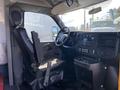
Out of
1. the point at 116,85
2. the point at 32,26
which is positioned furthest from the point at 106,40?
the point at 32,26

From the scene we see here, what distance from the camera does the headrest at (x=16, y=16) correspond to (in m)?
3.23

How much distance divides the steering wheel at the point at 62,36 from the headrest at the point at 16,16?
817 millimetres

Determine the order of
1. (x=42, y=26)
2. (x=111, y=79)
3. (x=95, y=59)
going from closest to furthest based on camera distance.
A: (x=111, y=79) < (x=95, y=59) < (x=42, y=26)

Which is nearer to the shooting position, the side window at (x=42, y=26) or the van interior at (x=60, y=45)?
the van interior at (x=60, y=45)

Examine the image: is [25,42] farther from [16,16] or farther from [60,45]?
[60,45]

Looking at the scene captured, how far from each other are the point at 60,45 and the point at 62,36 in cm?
20

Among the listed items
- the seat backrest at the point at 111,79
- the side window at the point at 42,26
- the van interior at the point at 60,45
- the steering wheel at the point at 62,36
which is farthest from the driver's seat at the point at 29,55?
the seat backrest at the point at 111,79

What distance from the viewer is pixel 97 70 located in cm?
251

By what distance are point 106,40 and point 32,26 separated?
1534 mm

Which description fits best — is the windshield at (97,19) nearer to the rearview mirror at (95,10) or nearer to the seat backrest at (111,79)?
the rearview mirror at (95,10)

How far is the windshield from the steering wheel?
6.8 inches

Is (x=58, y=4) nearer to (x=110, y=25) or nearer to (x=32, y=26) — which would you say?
(x=32, y=26)

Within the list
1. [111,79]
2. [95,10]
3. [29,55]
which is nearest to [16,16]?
[29,55]

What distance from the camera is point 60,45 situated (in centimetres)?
358
